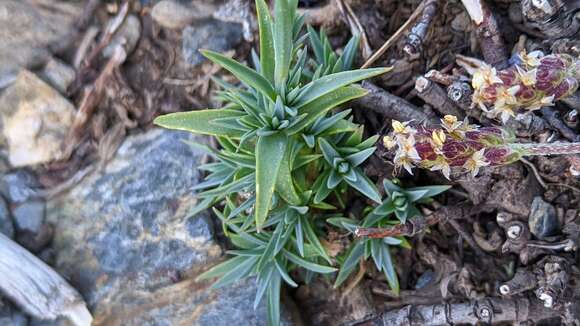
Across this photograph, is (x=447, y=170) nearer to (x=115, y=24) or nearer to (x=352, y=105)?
(x=352, y=105)

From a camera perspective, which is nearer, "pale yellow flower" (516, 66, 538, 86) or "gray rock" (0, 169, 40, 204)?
"pale yellow flower" (516, 66, 538, 86)

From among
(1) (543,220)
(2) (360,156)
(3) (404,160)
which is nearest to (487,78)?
(3) (404,160)

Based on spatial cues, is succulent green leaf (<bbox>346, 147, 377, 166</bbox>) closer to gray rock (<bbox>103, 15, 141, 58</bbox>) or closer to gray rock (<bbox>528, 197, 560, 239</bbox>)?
gray rock (<bbox>528, 197, 560, 239</bbox>)

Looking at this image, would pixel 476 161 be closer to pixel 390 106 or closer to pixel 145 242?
pixel 390 106

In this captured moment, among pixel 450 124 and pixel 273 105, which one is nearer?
pixel 450 124

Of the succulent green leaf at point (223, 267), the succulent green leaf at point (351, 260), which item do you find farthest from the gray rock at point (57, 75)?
the succulent green leaf at point (351, 260)

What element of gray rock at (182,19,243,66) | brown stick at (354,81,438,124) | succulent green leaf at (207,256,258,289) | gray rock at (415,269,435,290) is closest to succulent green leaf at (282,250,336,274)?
succulent green leaf at (207,256,258,289)
